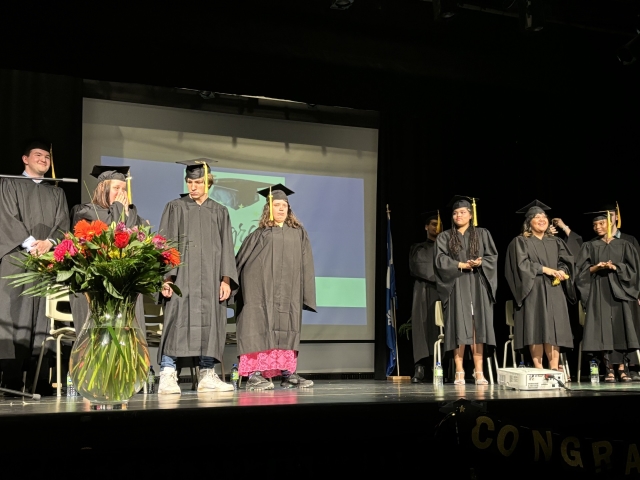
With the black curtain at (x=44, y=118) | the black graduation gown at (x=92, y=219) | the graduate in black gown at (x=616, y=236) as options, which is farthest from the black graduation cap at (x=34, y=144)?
the graduate in black gown at (x=616, y=236)

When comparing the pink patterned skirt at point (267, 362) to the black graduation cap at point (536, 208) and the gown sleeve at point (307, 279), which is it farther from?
the black graduation cap at point (536, 208)

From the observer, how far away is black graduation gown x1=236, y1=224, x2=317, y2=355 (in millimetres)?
5875

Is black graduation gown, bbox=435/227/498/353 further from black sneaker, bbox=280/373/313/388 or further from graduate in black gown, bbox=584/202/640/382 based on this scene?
graduate in black gown, bbox=584/202/640/382

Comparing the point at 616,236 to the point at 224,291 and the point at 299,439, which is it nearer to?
the point at 224,291

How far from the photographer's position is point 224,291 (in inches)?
212

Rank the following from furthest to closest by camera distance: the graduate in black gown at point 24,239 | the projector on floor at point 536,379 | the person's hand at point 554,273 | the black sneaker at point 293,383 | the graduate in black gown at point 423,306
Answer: the graduate in black gown at point 423,306 → the person's hand at point 554,273 → the black sneaker at point 293,383 → the graduate in black gown at point 24,239 → the projector on floor at point 536,379

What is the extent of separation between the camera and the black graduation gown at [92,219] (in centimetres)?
525

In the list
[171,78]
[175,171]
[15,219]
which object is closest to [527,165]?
[175,171]

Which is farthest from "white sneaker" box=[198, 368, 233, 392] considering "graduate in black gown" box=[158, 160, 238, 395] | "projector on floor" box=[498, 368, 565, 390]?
"projector on floor" box=[498, 368, 565, 390]

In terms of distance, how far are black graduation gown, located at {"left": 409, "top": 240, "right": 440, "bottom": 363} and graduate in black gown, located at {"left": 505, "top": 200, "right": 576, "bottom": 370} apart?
0.91 meters

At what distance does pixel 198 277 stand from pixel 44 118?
3.00 meters

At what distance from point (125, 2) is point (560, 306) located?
4.47 meters

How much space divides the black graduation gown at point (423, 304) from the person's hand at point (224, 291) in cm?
297

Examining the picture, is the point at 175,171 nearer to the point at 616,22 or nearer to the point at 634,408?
the point at 616,22
